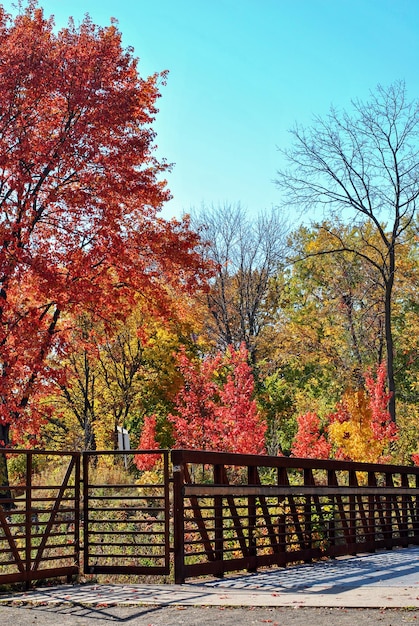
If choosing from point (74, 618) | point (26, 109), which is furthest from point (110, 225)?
point (74, 618)

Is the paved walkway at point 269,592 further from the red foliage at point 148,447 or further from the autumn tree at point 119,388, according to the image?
the autumn tree at point 119,388

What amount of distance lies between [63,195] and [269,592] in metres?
10.6

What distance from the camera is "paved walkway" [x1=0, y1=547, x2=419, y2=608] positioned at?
802 centimetres

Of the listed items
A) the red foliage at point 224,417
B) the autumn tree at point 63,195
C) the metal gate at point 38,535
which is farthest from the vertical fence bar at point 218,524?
the red foliage at point 224,417

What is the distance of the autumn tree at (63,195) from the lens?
16.7m

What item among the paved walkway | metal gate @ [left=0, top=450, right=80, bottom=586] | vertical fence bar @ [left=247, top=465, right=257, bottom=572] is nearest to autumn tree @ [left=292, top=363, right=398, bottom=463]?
metal gate @ [left=0, top=450, right=80, bottom=586]

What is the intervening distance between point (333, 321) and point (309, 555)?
31.7 meters

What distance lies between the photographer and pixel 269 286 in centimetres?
4684

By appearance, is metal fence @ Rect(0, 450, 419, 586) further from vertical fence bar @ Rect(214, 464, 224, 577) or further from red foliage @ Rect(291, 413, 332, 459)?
red foliage @ Rect(291, 413, 332, 459)

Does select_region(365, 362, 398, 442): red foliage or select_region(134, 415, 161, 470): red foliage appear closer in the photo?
select_region(365, 362, 398, 442): red foliage

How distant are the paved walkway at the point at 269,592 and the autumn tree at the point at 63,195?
771 centimetres

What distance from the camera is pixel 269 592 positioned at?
883 centimetres

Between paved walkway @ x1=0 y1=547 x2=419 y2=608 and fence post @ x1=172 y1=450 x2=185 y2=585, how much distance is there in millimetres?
200

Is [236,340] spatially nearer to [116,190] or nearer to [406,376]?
[406,376]
